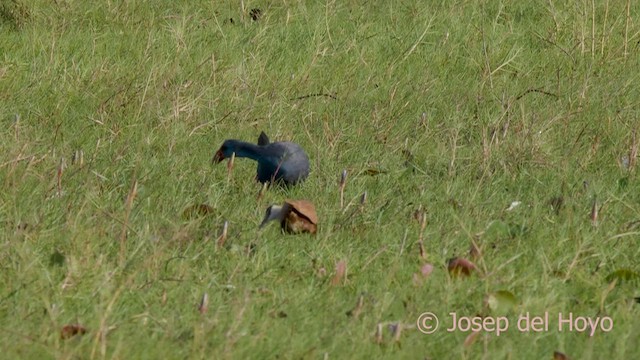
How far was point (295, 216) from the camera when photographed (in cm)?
379

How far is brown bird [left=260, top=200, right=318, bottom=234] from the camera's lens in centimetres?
377

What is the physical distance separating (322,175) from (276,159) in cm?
31

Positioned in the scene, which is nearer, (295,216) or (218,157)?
(295,216)

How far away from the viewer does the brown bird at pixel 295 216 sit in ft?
12.4

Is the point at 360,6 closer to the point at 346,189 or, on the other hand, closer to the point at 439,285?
the point at 346,189

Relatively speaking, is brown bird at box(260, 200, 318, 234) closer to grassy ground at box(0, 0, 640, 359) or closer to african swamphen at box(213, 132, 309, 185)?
grassy ground at box(0, 0, 640, 359)

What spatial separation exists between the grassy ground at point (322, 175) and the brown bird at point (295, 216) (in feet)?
0.14

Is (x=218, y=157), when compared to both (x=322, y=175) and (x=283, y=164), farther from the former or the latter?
(x=322, y=175)

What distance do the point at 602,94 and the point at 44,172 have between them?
8.97 feet

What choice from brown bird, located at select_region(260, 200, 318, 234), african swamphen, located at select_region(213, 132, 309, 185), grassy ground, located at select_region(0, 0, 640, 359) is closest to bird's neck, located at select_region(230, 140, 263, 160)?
african swamphen, located at select_region(213, 132, 309, 185)

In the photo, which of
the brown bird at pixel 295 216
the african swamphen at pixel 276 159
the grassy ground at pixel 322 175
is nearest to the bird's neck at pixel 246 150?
the african swamphen at pixel 276 159

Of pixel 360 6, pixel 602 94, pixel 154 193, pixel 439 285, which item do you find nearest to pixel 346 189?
pixel 154 193

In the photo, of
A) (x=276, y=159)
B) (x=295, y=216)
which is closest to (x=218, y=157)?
(x=276, y=159)

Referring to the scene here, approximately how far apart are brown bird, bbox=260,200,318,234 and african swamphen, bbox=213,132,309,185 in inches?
18.5
